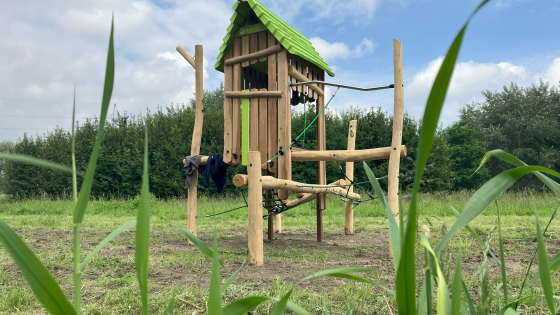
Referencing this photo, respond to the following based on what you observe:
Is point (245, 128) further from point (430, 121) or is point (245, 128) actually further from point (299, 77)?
point (430, 121)

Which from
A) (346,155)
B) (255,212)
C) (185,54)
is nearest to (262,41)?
(185,54)

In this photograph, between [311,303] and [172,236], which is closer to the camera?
[311,303]

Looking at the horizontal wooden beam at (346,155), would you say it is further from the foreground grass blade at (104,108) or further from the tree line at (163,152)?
the tree line at (163,152)

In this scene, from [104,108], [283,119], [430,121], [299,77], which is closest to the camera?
[430,121]

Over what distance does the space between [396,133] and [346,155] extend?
61cm

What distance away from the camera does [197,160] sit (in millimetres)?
4887

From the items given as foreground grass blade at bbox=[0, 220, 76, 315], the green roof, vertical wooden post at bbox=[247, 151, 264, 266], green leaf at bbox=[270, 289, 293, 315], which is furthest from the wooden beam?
foreground grass blade at bbox=[0, 220, 76, 315]

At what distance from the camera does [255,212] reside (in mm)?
3441

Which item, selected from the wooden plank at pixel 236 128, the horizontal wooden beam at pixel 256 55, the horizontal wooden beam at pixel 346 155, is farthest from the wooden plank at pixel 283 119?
the wooden plank at pixel 236 128

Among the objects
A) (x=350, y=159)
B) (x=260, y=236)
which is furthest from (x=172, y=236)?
(x=350, y=159)

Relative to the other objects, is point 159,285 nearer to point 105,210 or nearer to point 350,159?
point 350,159

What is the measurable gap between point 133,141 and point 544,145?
23072 millimetres

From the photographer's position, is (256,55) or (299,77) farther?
(299,77)

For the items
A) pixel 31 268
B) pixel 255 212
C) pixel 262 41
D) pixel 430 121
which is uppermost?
pixel 262 41
